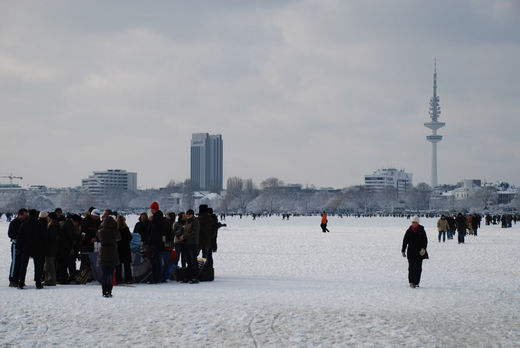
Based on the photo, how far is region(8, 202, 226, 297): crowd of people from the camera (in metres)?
11.7

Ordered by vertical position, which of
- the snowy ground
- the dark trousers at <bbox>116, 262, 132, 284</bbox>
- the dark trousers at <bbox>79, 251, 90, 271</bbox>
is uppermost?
the dark trousers at <bbox>79, 251, 90, 271</bbox>

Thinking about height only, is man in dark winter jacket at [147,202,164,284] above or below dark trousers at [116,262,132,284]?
above

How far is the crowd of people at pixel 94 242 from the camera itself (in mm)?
11734

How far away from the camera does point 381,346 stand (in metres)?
7.40

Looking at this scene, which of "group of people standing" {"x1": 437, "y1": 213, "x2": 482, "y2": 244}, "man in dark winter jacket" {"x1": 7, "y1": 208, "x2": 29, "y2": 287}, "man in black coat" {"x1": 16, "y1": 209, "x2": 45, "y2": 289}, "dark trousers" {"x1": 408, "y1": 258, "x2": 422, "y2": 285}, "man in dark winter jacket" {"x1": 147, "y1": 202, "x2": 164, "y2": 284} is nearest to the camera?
"man in black coat" {"x1": 16, "y1": 209, "x2": 45, "y2": 289}

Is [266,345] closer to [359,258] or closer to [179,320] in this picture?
[179,320]

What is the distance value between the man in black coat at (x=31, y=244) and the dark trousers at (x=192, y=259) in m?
2.86

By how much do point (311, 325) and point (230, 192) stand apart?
625 ft

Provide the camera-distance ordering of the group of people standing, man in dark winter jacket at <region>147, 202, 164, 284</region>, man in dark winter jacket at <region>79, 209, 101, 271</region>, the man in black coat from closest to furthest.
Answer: the man in black coat, man in dark winter jacket at <region>147, 202, 164, 284</region>, man in dark winter jacket at <region>79, 209, 101, 271</region>, the group of people standing

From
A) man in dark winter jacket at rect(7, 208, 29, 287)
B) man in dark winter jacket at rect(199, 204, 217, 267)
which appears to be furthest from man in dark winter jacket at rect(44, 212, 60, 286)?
Answer: man in dark winter jacket at rect(199, 204, 217, 267)

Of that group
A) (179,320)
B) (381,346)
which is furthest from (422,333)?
(179,320)

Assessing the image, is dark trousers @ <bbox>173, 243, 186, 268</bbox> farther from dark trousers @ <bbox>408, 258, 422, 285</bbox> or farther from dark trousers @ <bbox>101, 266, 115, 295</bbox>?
dark trousers @ <bbox>408, 258, 422, 285</bbox>

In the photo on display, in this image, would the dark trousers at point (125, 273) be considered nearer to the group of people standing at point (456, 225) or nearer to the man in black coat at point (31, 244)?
the man in black coat at point (31, 244)

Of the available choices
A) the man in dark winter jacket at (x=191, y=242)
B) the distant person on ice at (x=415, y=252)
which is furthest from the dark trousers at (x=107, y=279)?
the distant person on ice at (x=415, y=252)
